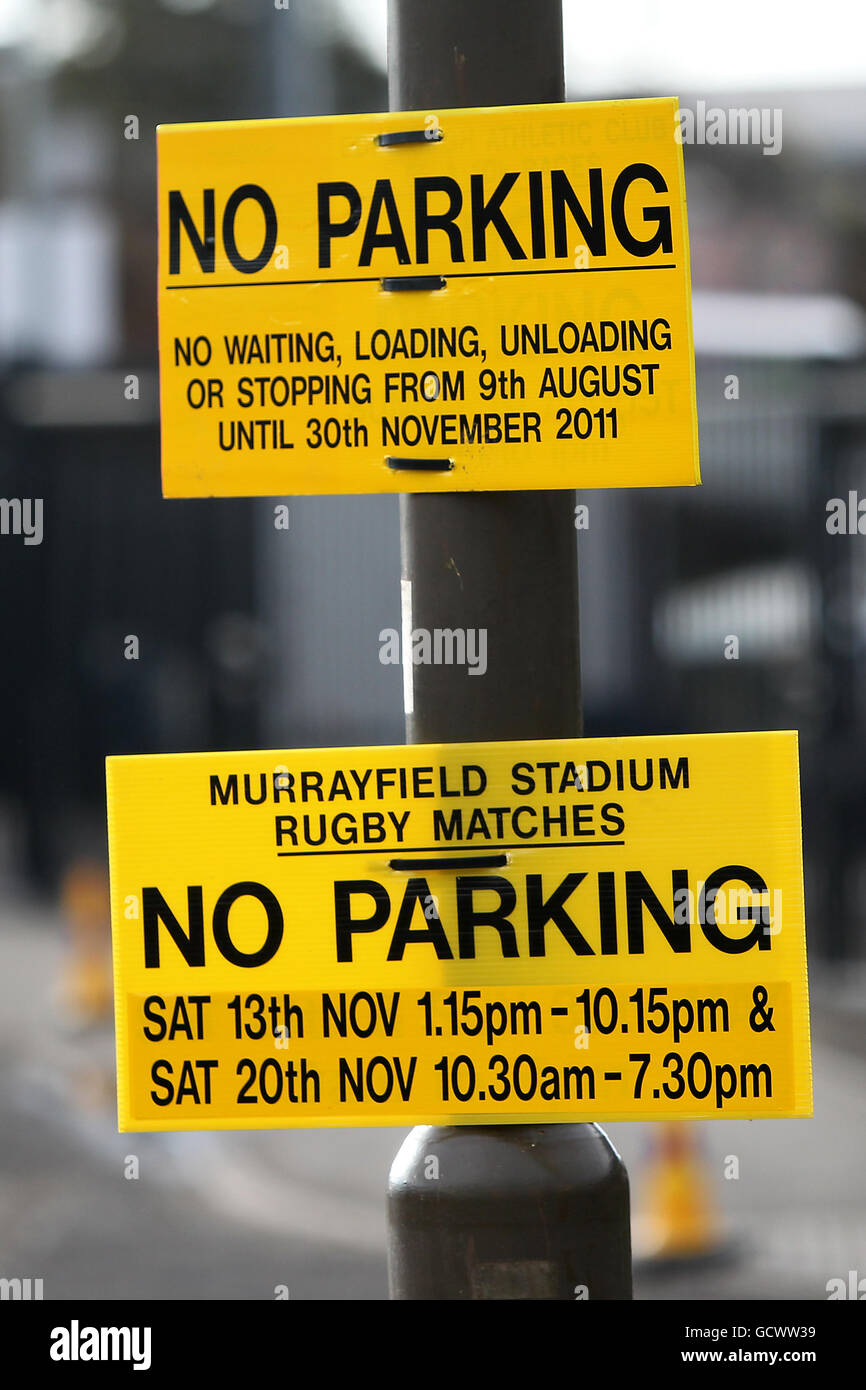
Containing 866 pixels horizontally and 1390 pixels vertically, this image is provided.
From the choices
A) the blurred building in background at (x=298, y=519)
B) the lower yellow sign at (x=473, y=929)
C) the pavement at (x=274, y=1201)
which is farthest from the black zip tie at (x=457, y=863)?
the blurred building in background at (x=298, y=519)

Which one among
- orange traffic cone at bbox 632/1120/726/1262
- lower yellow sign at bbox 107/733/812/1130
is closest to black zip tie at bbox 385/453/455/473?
lower yellow sign at bbox 107/733/812/1130

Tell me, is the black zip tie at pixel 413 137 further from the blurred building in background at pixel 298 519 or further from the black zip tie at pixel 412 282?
the blurred building in background at pixel 298 519

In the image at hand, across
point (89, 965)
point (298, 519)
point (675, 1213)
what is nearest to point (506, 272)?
point (675, 1213)

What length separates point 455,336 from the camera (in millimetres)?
1794

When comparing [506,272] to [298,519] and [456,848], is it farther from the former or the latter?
[298,519]

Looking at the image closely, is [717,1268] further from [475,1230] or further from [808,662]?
[808,662]

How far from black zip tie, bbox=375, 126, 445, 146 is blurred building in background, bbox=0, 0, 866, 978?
24.2 feet

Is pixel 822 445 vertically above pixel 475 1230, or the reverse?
pixel 822 445

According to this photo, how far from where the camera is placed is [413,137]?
1794 mm

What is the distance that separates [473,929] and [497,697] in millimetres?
241

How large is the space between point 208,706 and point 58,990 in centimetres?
199

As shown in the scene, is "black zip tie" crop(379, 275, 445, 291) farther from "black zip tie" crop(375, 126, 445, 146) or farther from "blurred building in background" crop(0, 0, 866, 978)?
"blurred building in background" crop(0, 0, 866, 978)

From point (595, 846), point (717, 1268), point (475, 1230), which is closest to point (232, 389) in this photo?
point (595, 846)

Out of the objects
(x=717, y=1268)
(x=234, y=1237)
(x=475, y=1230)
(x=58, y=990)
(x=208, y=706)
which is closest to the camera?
(x=475, y=1230)
